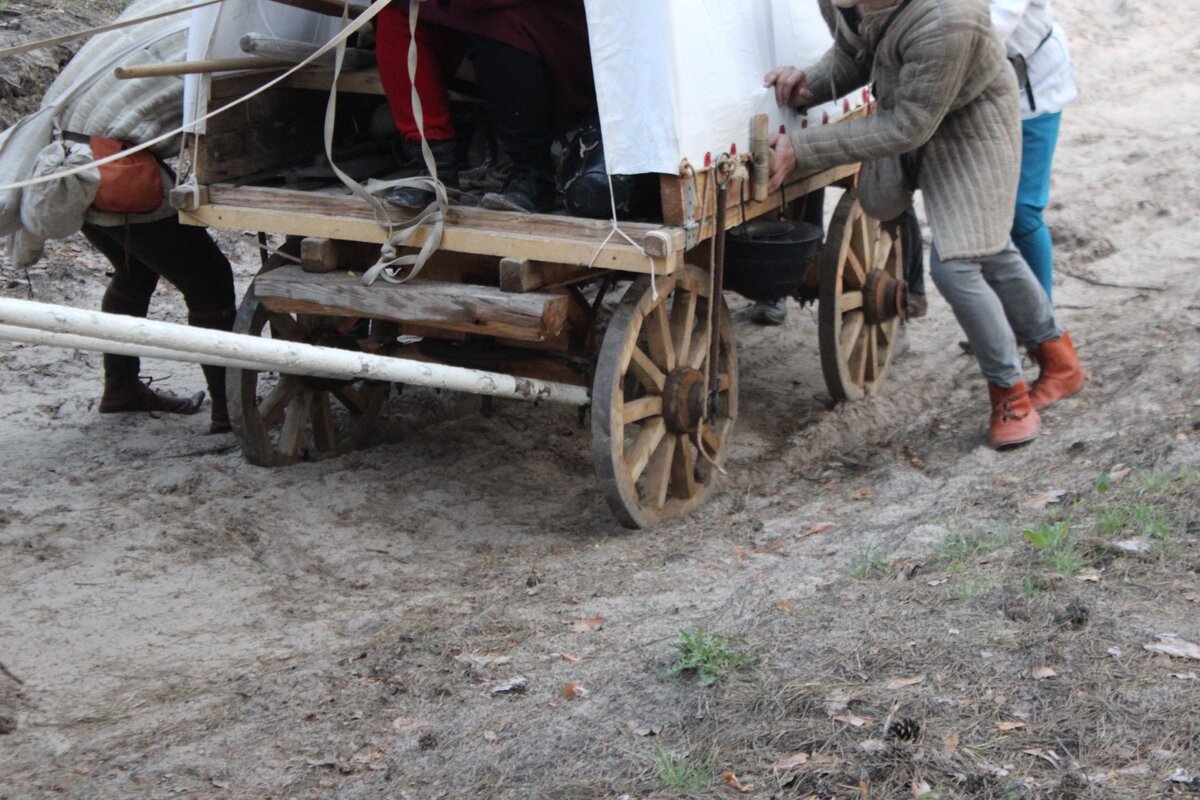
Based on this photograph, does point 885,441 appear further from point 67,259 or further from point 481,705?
point 67,259

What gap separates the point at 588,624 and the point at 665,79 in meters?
1.54

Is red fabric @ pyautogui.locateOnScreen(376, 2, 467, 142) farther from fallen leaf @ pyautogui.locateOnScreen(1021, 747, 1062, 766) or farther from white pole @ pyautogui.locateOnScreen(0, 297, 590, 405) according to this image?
fallen leaf @ pyautogui.locateOnScreen(1021, 747, 1062, 766)

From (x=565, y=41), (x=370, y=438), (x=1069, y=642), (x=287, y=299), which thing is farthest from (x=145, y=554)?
(x=1069, y=642)

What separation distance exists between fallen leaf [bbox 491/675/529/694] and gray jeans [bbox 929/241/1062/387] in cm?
232

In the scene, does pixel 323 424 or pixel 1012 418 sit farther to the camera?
pixel 323 424

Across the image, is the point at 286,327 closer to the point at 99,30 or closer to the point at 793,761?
Result: the point at 99,30

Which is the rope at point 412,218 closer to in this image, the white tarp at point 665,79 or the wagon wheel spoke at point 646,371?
the white tarp at point 665,79

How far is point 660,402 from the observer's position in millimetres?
4445

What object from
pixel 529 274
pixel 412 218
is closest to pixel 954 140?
pixel 529 274

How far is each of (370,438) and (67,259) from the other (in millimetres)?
2366

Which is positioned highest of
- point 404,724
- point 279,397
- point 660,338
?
point 660,338

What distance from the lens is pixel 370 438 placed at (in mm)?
5324

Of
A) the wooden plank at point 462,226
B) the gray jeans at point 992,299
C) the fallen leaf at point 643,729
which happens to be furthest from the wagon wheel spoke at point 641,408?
the fallen leaf at point 643,729

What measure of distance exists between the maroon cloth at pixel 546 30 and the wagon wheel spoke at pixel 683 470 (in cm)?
117
